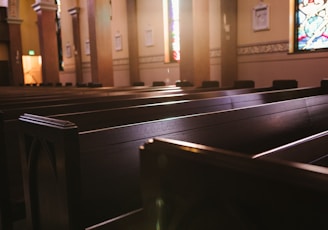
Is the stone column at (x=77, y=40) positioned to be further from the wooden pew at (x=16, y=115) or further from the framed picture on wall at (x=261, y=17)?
the wooden pew at (x=16, y=115)

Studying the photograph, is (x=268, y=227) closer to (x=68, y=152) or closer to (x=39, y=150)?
(x=68, y=152)

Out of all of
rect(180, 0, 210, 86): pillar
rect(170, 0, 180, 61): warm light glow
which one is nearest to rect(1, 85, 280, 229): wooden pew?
rect(180, 0, 210, 86): pillar

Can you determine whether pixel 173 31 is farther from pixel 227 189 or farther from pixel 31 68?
pixel 31 68

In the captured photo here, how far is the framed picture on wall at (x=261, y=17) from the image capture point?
22.8ft

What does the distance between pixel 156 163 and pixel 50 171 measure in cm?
69

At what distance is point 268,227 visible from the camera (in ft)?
2.39

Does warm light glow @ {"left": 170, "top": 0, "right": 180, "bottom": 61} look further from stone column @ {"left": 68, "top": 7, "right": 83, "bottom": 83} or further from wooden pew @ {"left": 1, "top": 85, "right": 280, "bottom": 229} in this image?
wooden pew @ {"left": 1, "top": 85, "right": 280, "bottom": 229}

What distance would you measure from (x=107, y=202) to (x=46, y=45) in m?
10.1

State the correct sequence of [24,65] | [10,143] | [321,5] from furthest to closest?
[24,65] → [321,5] → [10,143]

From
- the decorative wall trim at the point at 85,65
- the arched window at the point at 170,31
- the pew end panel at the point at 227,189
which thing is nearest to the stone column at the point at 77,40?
the decorative wall trim at the point at 85,65

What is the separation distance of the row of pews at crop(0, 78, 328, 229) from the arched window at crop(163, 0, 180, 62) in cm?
666

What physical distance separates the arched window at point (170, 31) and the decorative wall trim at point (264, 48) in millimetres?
2468

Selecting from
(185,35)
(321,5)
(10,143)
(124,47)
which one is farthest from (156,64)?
(10,143)

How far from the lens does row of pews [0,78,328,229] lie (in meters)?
0.77
